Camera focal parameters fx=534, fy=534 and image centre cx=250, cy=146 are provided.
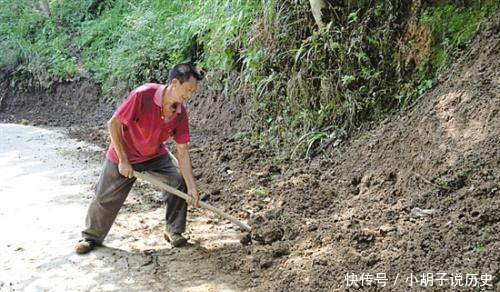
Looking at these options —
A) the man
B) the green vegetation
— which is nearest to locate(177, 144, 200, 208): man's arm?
the man

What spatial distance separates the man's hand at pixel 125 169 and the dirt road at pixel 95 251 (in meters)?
0.67

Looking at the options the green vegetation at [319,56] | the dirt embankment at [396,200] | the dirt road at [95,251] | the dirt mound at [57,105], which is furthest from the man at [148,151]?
the dirt mound at [57,105]

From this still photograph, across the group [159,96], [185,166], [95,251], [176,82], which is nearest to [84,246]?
[95,251]

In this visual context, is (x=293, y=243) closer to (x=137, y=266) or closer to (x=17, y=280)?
(x=137, y=266)

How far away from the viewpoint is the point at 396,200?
4.00 m

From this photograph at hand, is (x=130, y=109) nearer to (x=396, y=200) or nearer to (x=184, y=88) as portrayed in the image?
(x=184, y=88)

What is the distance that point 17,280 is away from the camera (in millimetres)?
3842

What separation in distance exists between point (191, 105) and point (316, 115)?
378 cm

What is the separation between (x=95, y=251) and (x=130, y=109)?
4.01ft

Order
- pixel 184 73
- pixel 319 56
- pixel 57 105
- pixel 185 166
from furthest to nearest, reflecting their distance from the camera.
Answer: pixel 57 105 < pixel 319 56 < pixel 185 166 < pixel 184 73

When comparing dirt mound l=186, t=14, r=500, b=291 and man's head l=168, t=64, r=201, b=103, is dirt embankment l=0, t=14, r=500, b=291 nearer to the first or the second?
dirt mound l=186, t=14, r=500, b=291

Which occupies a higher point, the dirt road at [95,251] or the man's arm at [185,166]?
the man's arm at [185,166]

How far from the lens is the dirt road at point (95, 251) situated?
3758 mm

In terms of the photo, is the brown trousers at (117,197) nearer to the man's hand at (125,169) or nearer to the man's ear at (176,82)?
the man's hand at (125,169)
